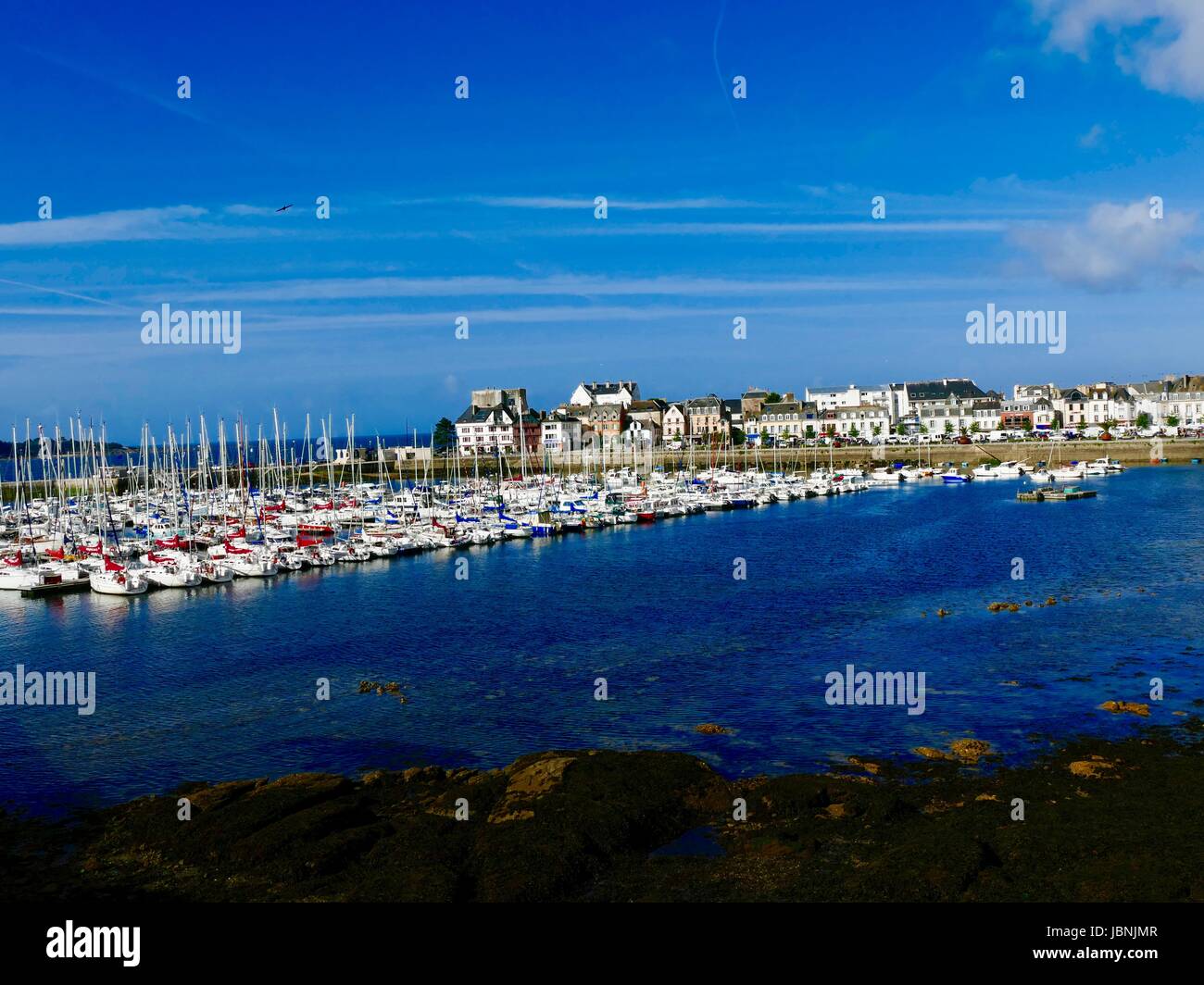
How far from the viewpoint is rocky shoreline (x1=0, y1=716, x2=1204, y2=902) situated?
16.5 m

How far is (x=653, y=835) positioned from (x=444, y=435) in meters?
155

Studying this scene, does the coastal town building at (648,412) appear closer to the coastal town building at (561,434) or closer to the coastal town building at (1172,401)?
the coastal town building at (561,434)

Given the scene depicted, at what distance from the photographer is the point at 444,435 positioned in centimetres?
17012

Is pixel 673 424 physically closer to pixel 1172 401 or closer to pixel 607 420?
pixel 607 420

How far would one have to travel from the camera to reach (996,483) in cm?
11456

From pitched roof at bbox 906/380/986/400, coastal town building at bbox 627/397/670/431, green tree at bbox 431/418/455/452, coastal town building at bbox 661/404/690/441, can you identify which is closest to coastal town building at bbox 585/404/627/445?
coastal town building at bbox 627/397/670/431

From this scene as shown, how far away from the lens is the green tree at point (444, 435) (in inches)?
6585

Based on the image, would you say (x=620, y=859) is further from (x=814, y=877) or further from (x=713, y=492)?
(x=713, y=492)

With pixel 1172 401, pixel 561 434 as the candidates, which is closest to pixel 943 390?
pixel 1172 401

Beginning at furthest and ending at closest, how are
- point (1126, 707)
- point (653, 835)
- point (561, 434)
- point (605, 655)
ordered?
point (561, 434) → point (605, 655) → point (1126, 707) → point (653, 835)

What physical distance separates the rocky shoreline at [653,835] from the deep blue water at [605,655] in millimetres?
1979

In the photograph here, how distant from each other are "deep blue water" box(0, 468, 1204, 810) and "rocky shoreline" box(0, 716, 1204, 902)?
1.98m
